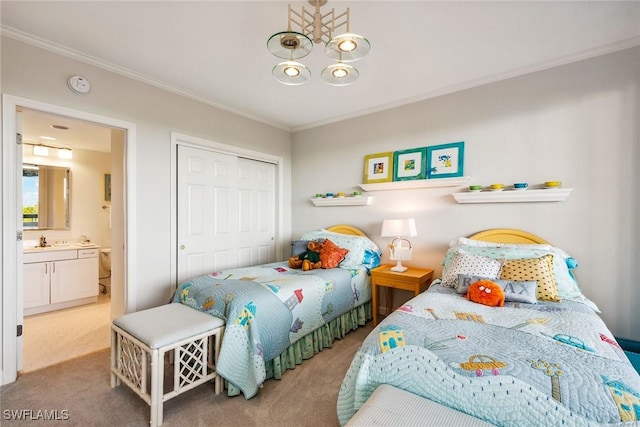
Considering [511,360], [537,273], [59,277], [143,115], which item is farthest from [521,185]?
[59,277]

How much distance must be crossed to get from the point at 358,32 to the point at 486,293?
202cm

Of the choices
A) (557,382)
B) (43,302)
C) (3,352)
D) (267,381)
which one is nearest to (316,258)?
(267,381)

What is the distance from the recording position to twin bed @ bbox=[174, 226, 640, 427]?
42.0 inches

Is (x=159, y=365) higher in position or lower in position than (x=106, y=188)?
lower

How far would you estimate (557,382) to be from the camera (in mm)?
1083

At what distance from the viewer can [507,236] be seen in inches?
107

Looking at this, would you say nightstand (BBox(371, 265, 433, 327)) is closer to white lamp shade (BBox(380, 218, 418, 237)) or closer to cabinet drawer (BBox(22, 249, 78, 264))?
white lamp shade (BBox(380, 218, 418, 237))

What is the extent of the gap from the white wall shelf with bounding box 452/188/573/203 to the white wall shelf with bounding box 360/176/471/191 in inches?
5.1

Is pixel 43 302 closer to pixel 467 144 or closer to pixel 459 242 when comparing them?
pixel 459 242

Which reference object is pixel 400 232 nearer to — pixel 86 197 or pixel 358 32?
pixel 358 32

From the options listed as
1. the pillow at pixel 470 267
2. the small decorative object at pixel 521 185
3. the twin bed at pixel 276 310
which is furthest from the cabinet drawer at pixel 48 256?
the small decorative object at pixel 521 185

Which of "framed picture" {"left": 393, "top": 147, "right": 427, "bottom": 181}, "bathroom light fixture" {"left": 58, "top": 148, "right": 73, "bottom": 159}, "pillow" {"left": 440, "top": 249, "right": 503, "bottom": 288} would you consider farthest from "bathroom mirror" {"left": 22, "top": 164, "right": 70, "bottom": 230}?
"pillow" {"left": 440, "top": 249, "right": 503, "bottom": 288}

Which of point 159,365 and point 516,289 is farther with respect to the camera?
point 516,289

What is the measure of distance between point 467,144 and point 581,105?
886 mm
